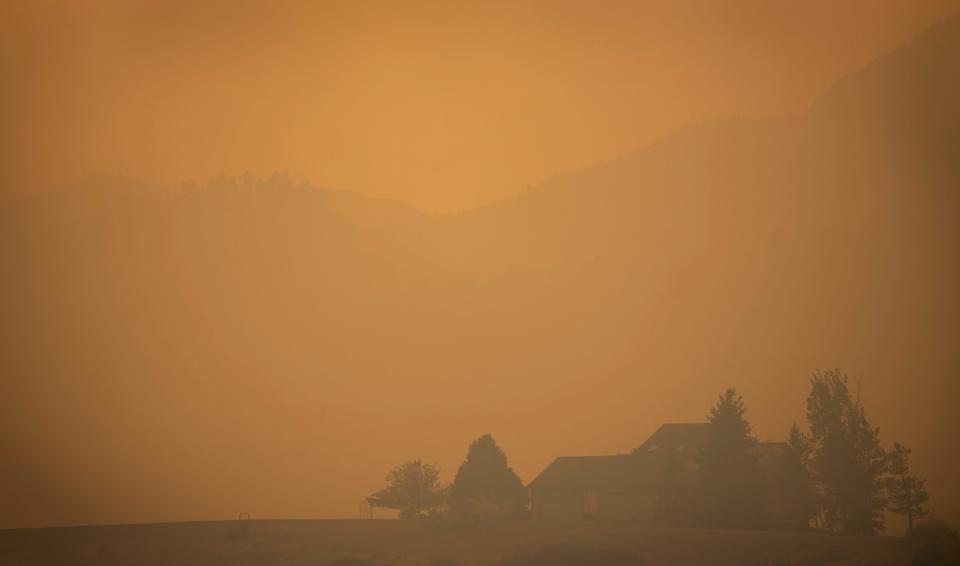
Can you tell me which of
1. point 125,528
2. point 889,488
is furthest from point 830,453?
point 125,528

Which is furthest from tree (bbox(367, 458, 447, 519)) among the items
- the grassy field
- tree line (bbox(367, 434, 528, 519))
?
the grassy field

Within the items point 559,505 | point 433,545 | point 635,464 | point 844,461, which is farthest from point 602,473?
point 433,545

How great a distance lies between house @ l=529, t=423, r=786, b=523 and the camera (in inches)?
3100

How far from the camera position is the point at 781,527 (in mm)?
66562

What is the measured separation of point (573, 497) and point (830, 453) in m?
22.4

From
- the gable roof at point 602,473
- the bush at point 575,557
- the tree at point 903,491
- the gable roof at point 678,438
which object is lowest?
the bush at point 575,557

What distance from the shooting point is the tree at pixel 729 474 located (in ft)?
218

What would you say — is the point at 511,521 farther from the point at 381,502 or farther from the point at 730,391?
the point at 730,391

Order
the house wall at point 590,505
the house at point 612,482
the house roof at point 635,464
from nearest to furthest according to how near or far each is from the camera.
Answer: the house wall at point 590,505
the house at point 612,482
the house roof at point 635,464

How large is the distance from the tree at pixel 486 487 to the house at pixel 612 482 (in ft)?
22.1

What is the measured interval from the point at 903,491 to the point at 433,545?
32703 mm

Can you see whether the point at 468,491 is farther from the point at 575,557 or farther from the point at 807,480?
the point at 807,480

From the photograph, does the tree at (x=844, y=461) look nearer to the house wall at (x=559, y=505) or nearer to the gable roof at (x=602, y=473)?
the gable roof at (x=602, y=473)

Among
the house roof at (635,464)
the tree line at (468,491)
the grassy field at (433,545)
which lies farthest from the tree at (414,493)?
the house roof at (635,464)
